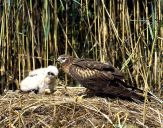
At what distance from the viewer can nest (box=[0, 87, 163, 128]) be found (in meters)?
4.54

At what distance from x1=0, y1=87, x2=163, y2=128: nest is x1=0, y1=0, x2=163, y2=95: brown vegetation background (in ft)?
3.16

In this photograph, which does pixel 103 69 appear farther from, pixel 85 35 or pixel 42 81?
pixel 85 35

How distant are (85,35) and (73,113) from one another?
1.77m

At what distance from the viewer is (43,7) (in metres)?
6.05

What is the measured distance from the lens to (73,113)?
4664 mm

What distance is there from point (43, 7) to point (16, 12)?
28 cm

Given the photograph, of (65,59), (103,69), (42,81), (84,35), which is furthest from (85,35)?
(103,69)

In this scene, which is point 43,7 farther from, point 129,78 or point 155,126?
point 155,126

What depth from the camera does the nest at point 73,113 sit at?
454 centimetres

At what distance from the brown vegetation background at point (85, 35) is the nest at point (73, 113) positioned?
3.16 feet

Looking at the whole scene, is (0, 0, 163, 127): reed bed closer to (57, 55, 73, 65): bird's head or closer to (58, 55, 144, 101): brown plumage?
(57, 55, 73, 65): bird's head

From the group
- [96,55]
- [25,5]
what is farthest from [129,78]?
[25,5]

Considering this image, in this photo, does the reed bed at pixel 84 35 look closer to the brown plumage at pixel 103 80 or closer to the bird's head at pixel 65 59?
the bird's head at pixel 65 59

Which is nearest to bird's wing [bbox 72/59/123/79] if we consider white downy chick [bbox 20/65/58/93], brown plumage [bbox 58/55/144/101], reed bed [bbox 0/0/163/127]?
brown plumage [bbox 58/55/144/101]
